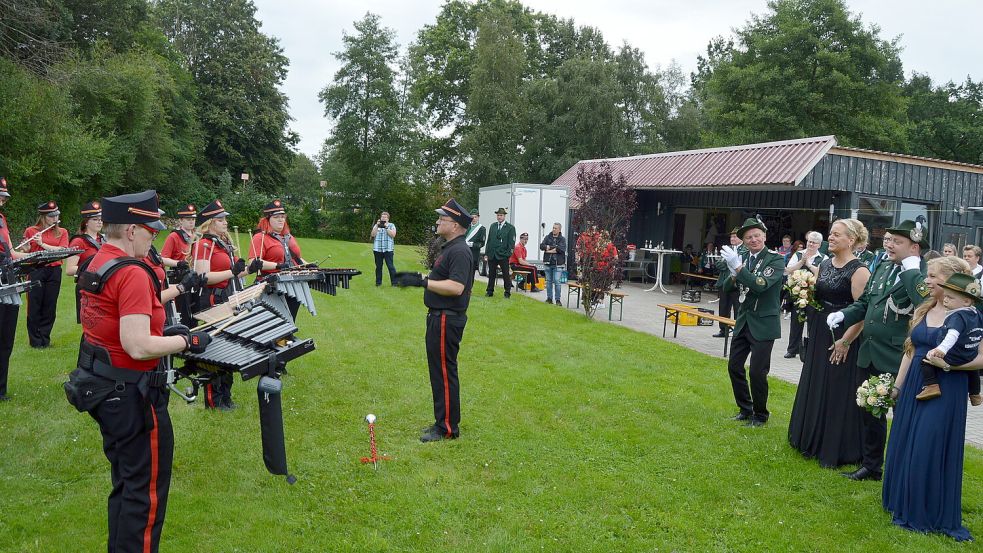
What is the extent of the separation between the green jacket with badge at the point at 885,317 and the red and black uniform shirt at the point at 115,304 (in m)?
5.12

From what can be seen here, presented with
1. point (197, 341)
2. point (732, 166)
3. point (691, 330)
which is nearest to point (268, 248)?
point (197, 341)

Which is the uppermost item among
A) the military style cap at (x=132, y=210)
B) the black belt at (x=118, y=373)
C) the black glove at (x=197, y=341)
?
the military style cap at (x=132, y=210)

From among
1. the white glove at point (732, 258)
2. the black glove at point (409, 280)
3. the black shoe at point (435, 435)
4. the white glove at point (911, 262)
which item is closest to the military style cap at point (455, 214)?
the black glove at point (409, 280)

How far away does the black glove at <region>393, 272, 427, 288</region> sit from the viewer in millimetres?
5844

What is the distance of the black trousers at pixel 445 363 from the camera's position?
5.91m

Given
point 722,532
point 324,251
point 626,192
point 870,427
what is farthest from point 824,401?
point 324,251

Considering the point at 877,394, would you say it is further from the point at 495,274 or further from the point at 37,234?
the point at 495,274

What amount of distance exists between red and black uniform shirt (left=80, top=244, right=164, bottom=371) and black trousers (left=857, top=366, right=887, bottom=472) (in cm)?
530

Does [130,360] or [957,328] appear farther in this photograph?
[957,328]

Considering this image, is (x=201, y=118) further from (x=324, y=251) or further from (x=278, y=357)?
(x=278, y=357)

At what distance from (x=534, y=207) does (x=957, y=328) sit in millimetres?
16688

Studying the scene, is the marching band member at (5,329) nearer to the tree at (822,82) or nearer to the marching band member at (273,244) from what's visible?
the marching band member at (273,244)

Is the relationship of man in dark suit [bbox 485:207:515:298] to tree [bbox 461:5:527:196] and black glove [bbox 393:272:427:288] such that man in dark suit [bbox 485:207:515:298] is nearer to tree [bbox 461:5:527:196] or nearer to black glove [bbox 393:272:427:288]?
black glove [bbox 393:272:427:288]

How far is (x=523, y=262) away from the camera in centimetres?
1938
